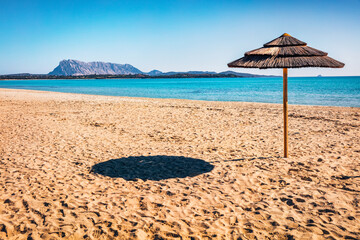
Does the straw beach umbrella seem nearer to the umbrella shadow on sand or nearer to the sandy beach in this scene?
the sandy beach

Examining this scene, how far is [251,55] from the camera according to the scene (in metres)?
5.25

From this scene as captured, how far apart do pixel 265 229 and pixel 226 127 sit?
6867mm

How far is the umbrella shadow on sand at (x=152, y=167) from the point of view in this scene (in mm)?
5188

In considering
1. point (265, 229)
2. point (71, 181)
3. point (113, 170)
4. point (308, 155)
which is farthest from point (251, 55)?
point (71, 181)

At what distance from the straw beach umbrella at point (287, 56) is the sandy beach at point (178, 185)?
2279 millimetres

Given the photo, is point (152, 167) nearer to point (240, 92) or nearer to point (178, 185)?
point (178, 185)

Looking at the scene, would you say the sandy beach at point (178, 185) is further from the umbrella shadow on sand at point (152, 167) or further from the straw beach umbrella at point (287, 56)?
the straw beach umbrella at point (287, 56)

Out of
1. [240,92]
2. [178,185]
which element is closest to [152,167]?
[178,185]

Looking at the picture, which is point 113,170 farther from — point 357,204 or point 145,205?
point 357,204

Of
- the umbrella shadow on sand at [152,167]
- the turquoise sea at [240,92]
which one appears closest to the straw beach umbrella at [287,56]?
the umbrella shadow on sand at [152,167]

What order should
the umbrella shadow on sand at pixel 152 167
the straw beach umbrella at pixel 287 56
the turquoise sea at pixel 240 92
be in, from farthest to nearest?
the turquoise sea at pixel 240 92 < the umbrella shadow on sand at pixel 152 167 < the straw beach umbrella at pixel 287 56

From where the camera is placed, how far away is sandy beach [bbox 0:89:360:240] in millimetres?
3307

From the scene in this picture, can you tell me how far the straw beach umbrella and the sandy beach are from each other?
2.28 meters

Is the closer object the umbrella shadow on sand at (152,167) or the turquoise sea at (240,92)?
the umbrella shadow on sand at (152,167)
